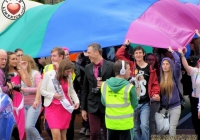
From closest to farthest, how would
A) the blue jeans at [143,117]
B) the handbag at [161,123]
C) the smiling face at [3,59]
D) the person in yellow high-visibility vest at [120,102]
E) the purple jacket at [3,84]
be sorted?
the person in yellow high-visibility vest at [120,102]
the purple jacket at [3,84]
the smiling face at [3,59]
the blue jeans at [143,117]
the handbag at [161,123]

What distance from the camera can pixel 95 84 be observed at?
8578 millimetres

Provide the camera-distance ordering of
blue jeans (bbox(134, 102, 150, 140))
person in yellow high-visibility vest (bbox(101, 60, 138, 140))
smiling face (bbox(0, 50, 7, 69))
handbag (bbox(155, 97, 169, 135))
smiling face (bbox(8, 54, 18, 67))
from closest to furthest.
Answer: person in yellow high-visibility vest (bbox(101, 60, 138, 140)) < smiling face (bbox(0, 50, 7, 69)) < smiling face (bbox(8, 54, 18, 67)) < blue jeans (bbox(134, 102, 150, 140)) < handbag (bbox(155, 97, 169, 135))

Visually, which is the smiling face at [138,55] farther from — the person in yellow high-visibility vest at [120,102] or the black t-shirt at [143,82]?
the person in yellow high-visibility vest at [120,102]

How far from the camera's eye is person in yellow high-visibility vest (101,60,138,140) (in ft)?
24.6

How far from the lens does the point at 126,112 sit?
7.55m

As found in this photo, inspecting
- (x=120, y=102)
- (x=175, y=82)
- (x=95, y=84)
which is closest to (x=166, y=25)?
(x=175, y=82)

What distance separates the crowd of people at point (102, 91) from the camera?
7.59m

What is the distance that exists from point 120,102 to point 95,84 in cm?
113

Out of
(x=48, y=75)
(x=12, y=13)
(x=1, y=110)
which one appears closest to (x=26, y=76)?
(x=48, y=75)

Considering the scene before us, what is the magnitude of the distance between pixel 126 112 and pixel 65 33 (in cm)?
367

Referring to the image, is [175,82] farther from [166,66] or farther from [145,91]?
[145,91]

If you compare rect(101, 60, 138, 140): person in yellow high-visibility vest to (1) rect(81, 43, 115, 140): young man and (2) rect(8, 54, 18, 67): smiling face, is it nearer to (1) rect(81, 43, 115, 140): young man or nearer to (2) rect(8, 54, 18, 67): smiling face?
(1) rect(81, 43, 115, 140): young man

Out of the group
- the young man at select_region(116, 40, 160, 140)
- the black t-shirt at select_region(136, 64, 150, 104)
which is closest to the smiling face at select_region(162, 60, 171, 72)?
the young man at select_region(116, 40, 160, 140)

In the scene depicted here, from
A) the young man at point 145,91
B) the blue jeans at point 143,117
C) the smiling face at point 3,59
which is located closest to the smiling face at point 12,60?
the smiling face at point 3,59
